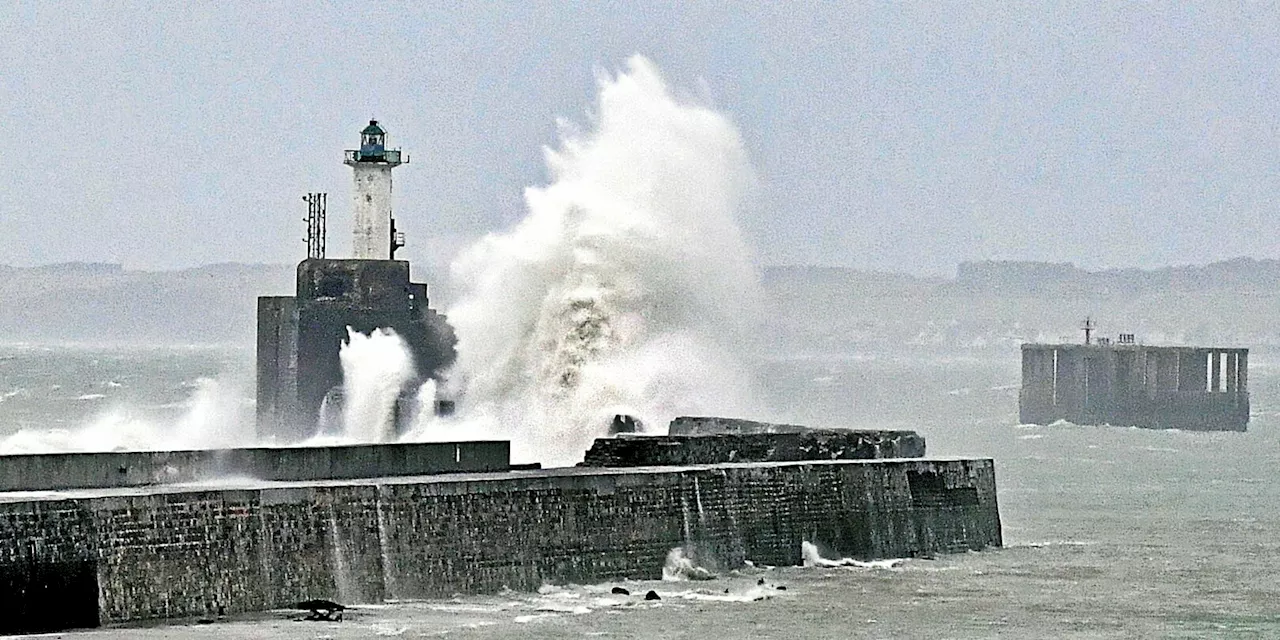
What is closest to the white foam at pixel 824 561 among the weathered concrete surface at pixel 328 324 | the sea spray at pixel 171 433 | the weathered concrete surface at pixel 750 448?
the weathered concrete surface at pixel 750 448

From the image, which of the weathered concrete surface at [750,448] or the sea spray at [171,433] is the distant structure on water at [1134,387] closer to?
the sea spray at [171,433]

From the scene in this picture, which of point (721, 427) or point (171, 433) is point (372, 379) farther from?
point (721, 427)

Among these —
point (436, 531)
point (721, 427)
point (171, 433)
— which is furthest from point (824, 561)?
point (171, 433)

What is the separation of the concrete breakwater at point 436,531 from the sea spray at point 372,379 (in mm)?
14160

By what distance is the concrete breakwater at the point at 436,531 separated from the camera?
68.7 feet

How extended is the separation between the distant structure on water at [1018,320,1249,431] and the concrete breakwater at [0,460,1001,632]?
164 feet

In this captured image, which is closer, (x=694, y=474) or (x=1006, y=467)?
(x=694, y=474)

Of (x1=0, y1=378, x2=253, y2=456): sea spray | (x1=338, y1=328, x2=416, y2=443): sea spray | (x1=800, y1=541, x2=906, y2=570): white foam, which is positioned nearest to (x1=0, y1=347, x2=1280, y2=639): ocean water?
(x1=800, y1=541, x2=906, y2=570): white foam

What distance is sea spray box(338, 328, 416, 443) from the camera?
41.9m

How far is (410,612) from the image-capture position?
2264cm

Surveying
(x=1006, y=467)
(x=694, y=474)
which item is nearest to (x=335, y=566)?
(x=694, y=474)

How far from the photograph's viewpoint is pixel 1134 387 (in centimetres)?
8206

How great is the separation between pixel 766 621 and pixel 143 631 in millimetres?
5361

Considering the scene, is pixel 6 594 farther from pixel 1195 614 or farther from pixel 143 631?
pixel 1195 614
